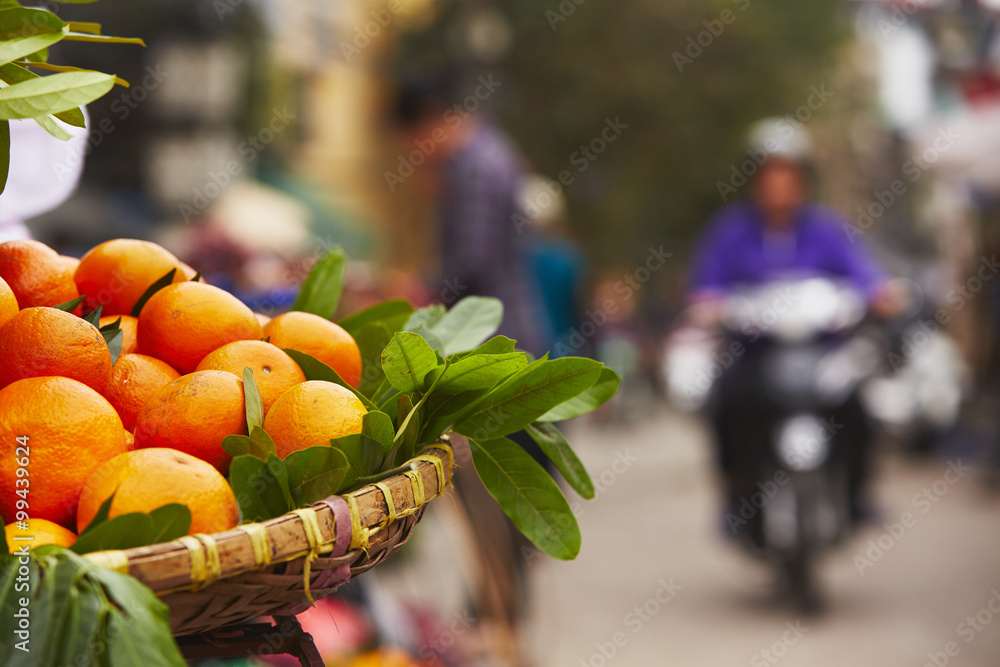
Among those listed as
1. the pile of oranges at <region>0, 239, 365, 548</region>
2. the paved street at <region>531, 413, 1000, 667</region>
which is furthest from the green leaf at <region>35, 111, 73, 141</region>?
the paved street at <region>531, 413, 1000, 667</region>

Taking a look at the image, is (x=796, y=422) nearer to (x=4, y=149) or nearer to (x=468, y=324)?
(x=468, y=324)

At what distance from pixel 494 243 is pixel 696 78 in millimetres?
14079

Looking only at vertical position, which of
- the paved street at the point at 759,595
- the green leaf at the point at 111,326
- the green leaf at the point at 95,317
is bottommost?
the paved street at the point at 759,595

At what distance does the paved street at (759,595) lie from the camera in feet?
13.4

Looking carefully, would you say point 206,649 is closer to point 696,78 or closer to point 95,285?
point 95,285

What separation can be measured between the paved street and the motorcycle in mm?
241

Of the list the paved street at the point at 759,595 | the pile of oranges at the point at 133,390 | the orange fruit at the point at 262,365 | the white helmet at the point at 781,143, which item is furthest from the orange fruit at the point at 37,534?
the white helmet at the point at 781,143

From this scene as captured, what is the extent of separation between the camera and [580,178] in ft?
56.2

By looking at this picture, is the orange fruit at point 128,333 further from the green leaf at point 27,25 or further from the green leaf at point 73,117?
the green leaf at point 27,25

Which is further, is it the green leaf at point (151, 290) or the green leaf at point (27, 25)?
the green leaf at point (151, 290)

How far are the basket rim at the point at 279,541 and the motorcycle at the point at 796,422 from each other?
367cm

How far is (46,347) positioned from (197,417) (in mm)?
170

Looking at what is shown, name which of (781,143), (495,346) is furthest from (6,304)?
(781,143)

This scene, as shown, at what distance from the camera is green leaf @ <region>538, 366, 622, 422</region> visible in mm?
1201
